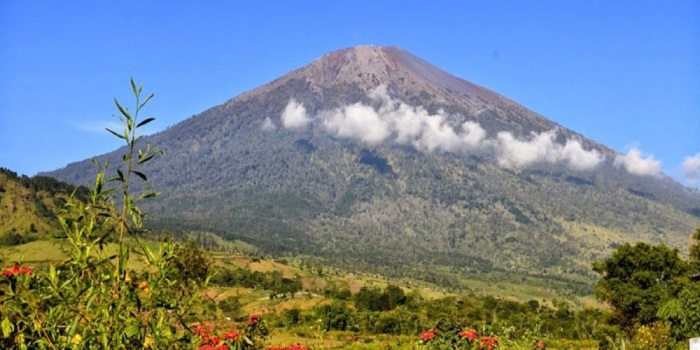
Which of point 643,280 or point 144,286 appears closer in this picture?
point 144,286

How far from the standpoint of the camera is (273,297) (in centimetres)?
7862

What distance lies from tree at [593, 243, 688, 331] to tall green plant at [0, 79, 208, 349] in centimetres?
3401

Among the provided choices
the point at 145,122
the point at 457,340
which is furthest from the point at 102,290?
the point at 457,340

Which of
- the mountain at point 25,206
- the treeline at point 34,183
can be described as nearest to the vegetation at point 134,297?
the mountain at point 25,206

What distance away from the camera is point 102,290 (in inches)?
149

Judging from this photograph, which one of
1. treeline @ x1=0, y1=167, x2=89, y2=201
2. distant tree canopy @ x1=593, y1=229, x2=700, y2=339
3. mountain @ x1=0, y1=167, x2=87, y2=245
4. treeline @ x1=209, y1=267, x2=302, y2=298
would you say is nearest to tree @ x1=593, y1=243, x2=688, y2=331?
distant tree canopy @ x1=593, y1=229, x2=700, y2=339

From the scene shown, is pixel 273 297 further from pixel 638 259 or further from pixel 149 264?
pixel 149 264

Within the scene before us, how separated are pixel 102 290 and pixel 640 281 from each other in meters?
35.9

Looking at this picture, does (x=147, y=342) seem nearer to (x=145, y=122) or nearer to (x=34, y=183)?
(x=145, y=122)

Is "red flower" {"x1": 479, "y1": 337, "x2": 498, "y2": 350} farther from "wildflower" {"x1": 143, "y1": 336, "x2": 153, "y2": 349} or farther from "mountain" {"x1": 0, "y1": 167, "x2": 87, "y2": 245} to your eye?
"mountain" {"x1": 0, "y1": 167, "x2": 87, "y2": 245}

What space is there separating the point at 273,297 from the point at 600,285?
49.3 m

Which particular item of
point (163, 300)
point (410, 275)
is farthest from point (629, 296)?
point (410, 275)

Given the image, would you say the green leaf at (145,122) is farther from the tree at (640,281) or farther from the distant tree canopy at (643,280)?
the tree at (640,281)

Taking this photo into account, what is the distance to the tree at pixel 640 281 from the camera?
3356 cm
